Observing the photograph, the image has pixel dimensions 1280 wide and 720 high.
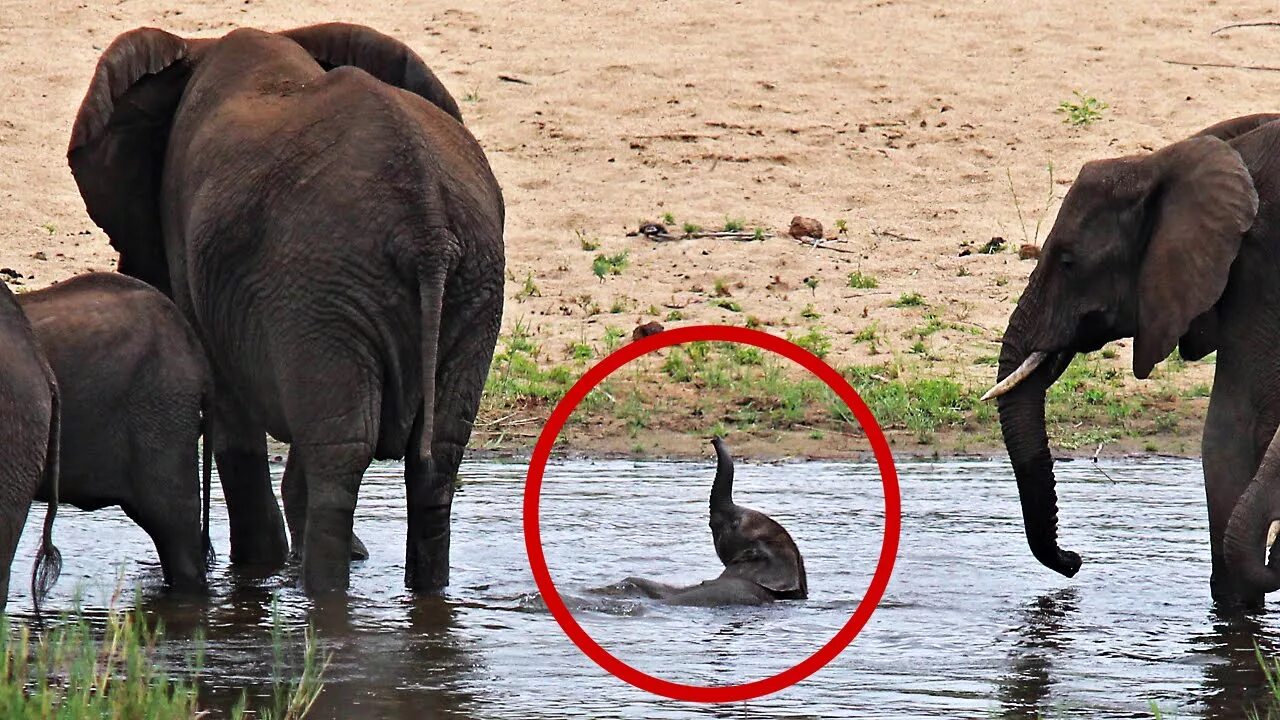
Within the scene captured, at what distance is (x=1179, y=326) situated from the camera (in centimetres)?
692

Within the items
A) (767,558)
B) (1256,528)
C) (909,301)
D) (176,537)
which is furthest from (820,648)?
(909,301)

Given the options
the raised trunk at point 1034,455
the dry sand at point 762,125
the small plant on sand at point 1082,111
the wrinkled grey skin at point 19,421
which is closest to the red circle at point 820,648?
the raised trunk at point 1034,455

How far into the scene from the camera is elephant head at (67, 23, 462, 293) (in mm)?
7383

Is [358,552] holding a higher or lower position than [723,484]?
lower

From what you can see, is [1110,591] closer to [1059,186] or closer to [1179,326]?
[1179,326]

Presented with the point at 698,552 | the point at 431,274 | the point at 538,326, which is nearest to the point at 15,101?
the point at 538,326

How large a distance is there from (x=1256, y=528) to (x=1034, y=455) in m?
1.36

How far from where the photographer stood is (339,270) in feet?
21.0

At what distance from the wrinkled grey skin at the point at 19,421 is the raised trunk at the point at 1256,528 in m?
3.21

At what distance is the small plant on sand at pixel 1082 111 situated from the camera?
14.7 m

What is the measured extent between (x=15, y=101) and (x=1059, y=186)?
7.02m

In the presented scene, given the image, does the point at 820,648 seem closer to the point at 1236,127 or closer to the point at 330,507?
the point at 330,507

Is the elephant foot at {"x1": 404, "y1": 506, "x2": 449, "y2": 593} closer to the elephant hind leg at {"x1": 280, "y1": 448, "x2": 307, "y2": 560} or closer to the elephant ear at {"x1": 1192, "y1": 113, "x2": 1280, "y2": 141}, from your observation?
the elephant hind leg at {"x1": 280, "y1": 448, "x2": 307, "y2": 560}

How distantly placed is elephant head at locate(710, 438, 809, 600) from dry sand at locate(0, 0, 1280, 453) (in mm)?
3777
